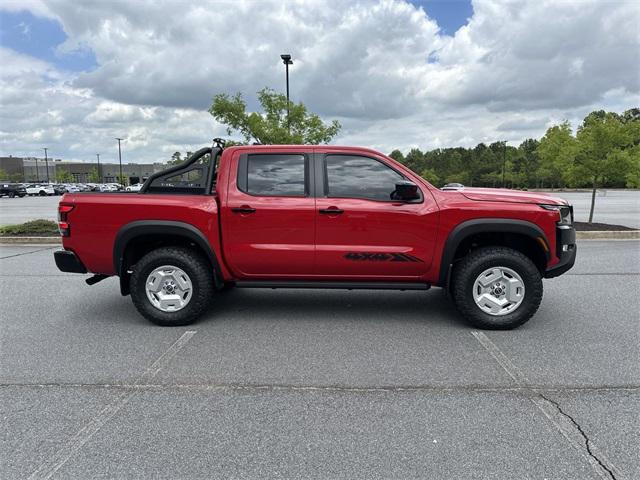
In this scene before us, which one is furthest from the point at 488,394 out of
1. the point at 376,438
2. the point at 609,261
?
the point at 609,261

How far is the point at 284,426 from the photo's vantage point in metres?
2.86

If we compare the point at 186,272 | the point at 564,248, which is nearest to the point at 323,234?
the point at 186,272

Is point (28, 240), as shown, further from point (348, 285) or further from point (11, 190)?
point (11, 190)

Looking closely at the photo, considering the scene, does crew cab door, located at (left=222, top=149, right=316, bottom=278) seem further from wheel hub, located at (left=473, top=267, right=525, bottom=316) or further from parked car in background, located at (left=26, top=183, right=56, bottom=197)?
parked car in background, located at (left=26, top=183, right=56, bottom=197)

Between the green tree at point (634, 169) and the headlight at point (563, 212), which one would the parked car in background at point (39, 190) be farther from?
the headlight at point (563, 212)

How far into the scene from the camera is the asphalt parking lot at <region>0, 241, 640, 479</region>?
99.3 inches

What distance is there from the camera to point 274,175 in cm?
477

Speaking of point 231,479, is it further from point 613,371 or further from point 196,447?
point 613,371

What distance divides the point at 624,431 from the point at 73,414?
3511 millimetres

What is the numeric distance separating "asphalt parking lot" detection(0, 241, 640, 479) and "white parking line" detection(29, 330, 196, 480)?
0.01 meters

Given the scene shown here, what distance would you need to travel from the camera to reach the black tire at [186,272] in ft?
15.4

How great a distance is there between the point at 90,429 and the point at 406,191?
3229 millimetres

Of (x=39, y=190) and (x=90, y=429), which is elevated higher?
(x=39, y=190)

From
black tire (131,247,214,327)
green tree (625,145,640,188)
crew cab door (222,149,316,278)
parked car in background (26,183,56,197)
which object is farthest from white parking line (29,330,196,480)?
parked car in background (26,183,56,197)
